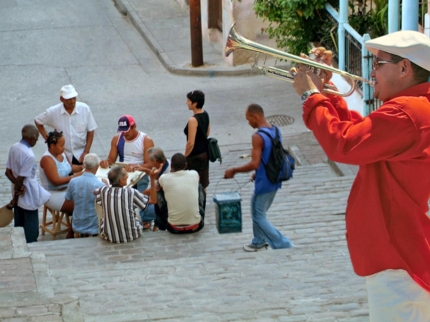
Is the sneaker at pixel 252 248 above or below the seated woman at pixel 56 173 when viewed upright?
below

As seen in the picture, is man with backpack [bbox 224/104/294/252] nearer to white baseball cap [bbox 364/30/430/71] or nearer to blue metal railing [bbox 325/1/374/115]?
blue metal railing [bbox 325/1/374/115]

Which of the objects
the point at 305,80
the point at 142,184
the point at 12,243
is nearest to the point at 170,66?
the point at 142,184

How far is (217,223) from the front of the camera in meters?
8.29

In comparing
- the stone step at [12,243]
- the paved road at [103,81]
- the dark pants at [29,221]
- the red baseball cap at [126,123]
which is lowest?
the paved road at [103,81]

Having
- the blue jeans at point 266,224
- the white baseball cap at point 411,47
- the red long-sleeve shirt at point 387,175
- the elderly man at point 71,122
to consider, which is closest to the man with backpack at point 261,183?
the blue jeans at point 266,224

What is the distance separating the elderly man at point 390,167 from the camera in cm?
341

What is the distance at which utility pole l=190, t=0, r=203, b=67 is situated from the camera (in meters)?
15.1

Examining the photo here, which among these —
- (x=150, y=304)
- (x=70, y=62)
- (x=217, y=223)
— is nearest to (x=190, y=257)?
(x=217, y=223)

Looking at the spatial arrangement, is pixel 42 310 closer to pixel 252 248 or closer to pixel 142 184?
pixel 252 248

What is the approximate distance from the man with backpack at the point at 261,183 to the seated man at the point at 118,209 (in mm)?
980

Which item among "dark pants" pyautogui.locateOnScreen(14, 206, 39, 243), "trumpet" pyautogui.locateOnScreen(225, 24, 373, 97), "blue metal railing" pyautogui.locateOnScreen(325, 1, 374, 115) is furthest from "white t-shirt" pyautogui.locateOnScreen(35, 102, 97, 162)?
"trumpet" pyautogui.locateOnScreen(225, 24, 373, 97)

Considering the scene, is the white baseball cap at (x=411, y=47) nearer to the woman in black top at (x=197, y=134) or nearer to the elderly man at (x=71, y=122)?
the woman in black top at (x=197, y=134)

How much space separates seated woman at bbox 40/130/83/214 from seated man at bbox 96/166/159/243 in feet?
2.96

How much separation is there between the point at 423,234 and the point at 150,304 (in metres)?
2.84
